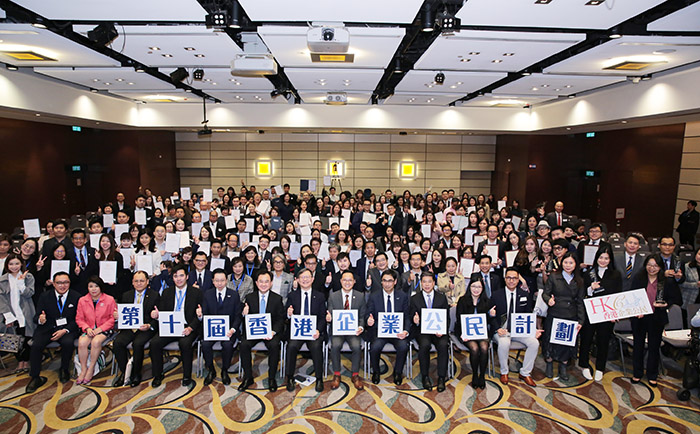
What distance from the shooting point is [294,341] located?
18.1 ft

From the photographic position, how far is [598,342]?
18.7 feet

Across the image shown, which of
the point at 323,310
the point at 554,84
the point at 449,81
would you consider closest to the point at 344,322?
the point at 323,310

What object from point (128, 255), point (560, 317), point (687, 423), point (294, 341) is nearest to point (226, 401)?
point (294, 341)

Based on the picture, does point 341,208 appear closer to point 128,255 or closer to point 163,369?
point 128,255

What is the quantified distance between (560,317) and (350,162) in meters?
13.6

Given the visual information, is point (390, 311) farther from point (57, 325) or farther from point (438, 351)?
point (57, 325)

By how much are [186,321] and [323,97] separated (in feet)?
27.9

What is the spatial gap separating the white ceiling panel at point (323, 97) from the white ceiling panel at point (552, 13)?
21.5 ft

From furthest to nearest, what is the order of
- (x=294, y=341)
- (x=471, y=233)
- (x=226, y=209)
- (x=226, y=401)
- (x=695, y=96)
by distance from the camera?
1. (x=226, y=209)
2. (x=471, y=233)
3. (x=695, y=96)
4. (x=294, y=341)
5. (x=226, y=401)

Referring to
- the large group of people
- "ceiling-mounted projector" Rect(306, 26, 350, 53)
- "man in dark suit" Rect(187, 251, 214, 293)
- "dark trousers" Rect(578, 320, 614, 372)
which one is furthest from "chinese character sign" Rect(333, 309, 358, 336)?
"ceiling-mounted projector" Rect(306, 26, 350, 53)

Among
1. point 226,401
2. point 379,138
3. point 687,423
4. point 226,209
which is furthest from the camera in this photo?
point 379,138

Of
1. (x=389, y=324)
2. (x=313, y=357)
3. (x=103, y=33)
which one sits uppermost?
(x=103, y=33)

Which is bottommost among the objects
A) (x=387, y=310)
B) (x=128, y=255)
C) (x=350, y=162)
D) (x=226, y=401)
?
(x=226, y=401)

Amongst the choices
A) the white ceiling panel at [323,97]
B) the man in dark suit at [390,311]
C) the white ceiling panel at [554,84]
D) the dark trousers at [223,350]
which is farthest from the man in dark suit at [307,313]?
the white ceiling panel at [323,97]
